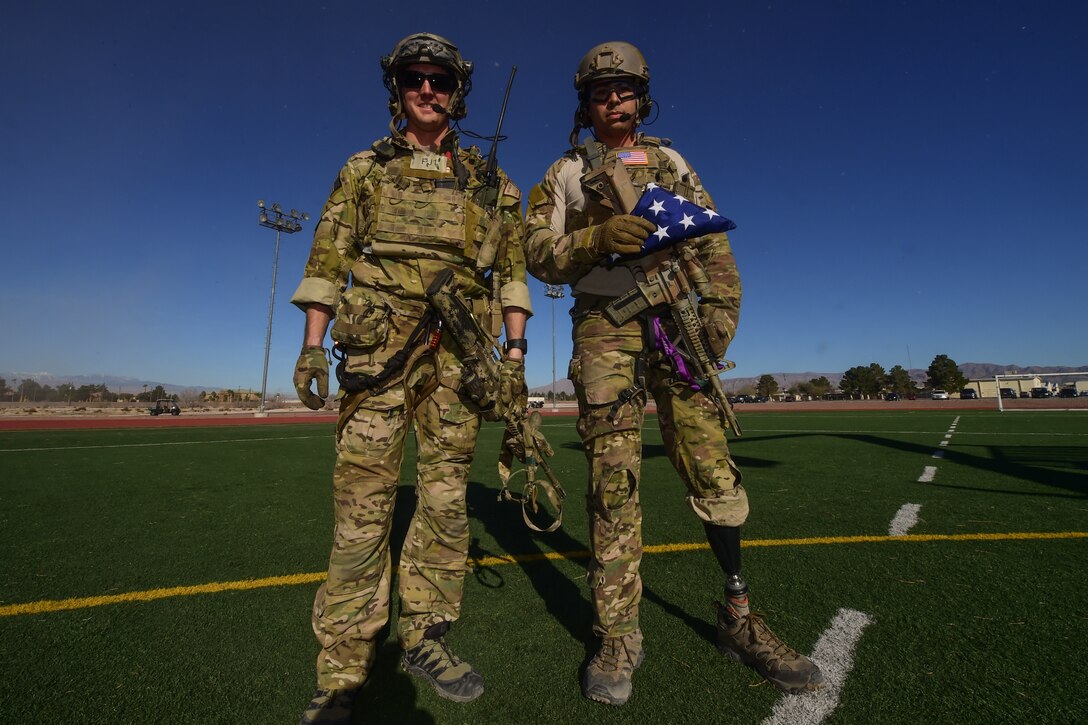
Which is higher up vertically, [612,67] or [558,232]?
[612,67]

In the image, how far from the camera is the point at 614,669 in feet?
6.13

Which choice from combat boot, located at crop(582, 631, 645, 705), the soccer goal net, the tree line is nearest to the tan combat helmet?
combat boot, located at crop(582, 631, 645, 705)

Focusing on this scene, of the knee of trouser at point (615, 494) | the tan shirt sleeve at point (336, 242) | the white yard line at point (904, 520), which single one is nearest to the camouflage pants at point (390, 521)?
the tan shirt sleeve at point (336, 242)

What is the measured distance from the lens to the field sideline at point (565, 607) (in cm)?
174

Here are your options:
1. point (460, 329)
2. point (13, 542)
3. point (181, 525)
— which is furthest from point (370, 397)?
point (13, 542)

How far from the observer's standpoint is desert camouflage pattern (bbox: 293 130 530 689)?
1.96m

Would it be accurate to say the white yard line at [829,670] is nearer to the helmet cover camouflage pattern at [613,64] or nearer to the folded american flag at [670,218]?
the folded american flag at [670,218]

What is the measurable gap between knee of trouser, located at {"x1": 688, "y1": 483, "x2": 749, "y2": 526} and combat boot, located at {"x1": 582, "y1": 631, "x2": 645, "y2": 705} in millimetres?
599

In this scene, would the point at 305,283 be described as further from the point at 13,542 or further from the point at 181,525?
the point at 13,542

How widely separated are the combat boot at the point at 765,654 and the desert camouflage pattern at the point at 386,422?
1.19 metres

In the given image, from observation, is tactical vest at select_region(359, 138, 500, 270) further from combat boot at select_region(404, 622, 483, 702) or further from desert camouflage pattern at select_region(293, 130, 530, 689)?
combat boot at select_region(404, 622, 483, 702)

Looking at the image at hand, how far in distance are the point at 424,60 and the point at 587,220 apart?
1.12 meters

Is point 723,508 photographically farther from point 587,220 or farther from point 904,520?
point 904,520

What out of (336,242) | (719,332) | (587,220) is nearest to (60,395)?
(336,242)
